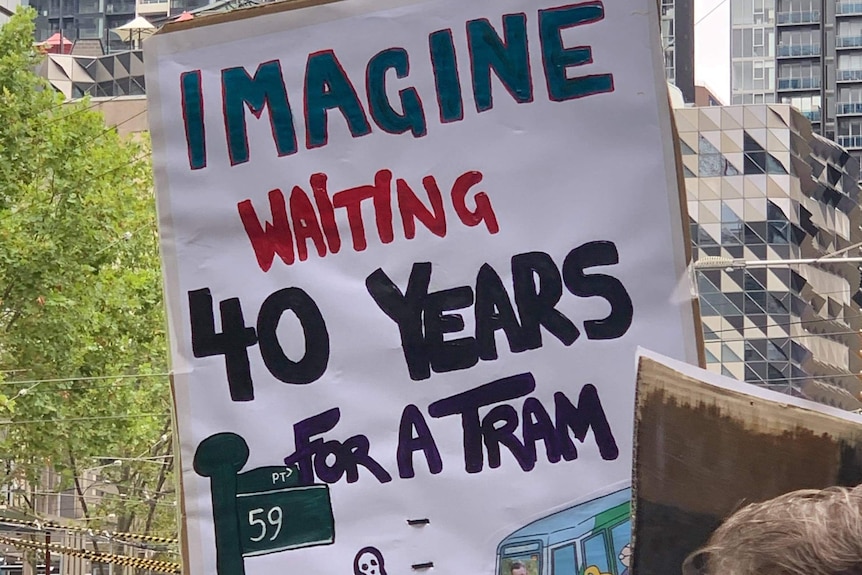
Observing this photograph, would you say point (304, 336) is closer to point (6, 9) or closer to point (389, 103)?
point (389, 103)

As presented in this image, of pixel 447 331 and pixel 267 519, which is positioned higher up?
pixel 447 331

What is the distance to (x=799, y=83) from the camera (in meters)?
92.9

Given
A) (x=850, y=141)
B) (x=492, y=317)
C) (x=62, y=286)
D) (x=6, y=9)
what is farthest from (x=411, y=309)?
(x=850, y=141)

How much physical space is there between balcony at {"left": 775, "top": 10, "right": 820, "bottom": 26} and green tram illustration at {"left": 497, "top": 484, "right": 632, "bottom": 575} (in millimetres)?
91807

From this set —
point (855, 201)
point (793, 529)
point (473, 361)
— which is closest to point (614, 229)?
point (473, 361)

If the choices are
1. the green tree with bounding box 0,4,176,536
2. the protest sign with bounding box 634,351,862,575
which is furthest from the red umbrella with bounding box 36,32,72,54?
the protest sign with bounding box 634,351,862,575

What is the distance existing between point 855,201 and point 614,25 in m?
→ 71.3

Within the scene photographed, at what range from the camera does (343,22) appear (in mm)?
2965

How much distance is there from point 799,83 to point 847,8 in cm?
755

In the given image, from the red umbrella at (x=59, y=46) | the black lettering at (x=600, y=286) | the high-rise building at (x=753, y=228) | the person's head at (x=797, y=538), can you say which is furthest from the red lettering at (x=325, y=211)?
the red umbrella at (x=59, y=46)

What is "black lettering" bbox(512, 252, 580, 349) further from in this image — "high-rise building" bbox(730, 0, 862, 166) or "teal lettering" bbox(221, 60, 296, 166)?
"high-rise building" bbox(730, 0, 862, 166)

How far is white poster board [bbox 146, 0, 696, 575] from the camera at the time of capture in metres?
2.80

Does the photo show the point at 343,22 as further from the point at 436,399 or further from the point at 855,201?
the point at 855,201

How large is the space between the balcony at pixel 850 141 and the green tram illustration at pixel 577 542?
315ft
